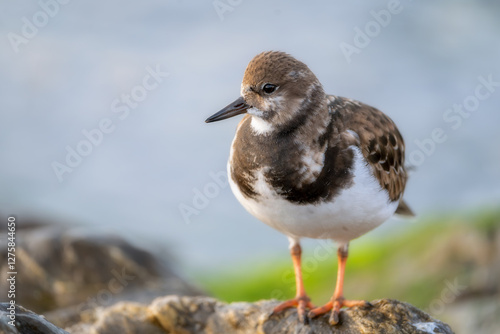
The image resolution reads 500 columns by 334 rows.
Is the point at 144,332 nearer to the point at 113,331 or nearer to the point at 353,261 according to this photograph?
the point at 113,331

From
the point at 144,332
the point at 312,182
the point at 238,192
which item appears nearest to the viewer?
the point at 312,182

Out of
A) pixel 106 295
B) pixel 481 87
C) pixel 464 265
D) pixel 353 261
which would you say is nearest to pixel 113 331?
pixel 106 295

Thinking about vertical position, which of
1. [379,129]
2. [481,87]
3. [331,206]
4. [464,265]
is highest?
[481,87]

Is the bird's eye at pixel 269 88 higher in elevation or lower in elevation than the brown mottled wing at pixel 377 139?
higher

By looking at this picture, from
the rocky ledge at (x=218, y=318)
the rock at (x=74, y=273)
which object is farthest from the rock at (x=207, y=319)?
the rock at (x=74, y=273)

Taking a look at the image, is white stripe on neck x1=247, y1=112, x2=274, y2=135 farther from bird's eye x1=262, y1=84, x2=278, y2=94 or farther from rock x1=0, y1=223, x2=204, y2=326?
rock x1=0, y1=223, x2=204, y2=326

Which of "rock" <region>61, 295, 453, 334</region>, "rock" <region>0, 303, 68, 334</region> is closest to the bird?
"rock" <region>61, 295, 453, 334</region>

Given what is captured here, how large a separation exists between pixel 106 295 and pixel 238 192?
234 centimetres

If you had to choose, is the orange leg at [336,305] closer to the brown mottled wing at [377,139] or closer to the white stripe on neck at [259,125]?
the brown mottled wing at [377,139]

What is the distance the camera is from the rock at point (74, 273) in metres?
6.12

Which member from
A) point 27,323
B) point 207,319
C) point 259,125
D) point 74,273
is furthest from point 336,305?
point 74,273

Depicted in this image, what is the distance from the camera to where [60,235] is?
6352 mm

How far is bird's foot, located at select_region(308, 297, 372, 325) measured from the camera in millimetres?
4466

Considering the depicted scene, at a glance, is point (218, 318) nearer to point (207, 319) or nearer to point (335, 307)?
point (207, 319)
